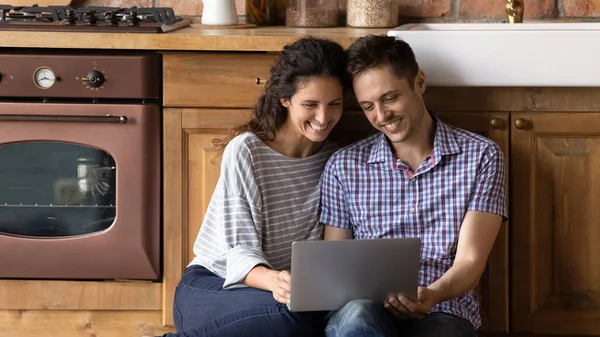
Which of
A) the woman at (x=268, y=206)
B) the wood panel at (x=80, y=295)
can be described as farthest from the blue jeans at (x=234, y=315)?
the wood panel at (x=80, y=295)

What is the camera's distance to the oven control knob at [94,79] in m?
2.27

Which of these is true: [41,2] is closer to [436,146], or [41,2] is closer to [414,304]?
[436,146]

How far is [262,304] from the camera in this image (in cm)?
194

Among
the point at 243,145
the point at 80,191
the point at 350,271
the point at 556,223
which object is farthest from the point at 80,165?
the point at 556,223

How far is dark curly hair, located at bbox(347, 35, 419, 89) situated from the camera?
1.99 meters

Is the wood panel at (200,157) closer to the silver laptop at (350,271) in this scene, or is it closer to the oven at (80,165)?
the oven at (80,165)

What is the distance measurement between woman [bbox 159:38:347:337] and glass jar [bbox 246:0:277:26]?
2.16ft

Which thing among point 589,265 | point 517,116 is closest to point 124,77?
point 517,116

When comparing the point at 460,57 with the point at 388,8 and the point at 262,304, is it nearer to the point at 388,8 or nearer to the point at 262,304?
the point at 388,8

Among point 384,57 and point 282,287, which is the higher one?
point 384,57

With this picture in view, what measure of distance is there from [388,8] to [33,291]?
1.22 meters

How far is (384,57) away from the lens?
6.53ft

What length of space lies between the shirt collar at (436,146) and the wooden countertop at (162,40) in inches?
11.2

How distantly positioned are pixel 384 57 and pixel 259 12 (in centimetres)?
85
